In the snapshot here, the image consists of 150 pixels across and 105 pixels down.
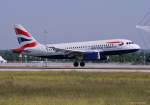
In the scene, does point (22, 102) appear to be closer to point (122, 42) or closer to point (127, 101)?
point (127, 101)

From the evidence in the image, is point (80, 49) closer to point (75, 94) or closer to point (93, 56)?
point (93, 56)

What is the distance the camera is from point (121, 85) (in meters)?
40.1

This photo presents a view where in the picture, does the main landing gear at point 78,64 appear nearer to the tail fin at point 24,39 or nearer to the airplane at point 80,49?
the airplane at point 80,49

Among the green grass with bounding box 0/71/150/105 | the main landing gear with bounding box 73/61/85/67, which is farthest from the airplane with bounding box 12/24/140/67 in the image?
the green grass with bounding box 0/71/150/105

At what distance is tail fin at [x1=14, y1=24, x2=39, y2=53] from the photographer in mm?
94562

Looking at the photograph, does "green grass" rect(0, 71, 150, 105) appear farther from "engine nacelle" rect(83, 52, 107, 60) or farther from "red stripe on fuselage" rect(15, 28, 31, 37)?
"red stripe on fuselage" rect(15, 28, 31, 37)

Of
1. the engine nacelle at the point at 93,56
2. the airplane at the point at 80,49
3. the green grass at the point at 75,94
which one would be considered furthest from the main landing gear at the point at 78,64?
the green grass at the point at 75,94

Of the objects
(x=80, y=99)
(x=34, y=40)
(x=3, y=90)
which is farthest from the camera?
(x=34, y=40)

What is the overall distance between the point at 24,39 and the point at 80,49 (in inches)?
410

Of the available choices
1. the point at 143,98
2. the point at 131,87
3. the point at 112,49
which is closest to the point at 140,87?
the point at 131,87

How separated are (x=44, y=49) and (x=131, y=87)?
55.1 m

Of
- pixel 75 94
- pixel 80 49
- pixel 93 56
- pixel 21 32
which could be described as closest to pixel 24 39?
pixel 21 32

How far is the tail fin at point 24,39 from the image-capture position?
94562mm

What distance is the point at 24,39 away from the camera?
95.6 metres
